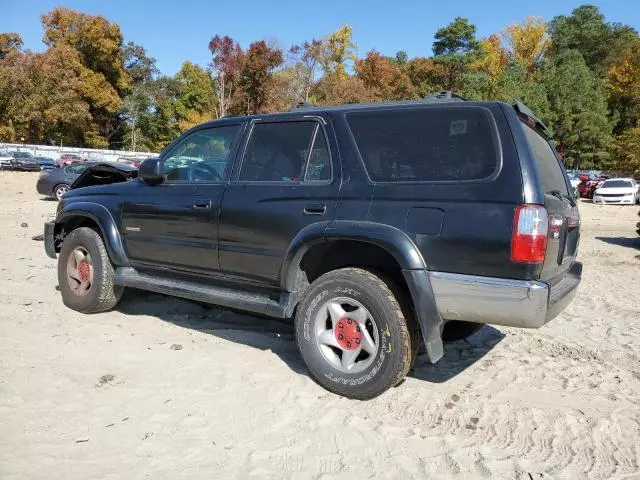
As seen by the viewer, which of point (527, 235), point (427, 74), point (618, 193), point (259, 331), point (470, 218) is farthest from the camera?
point (427, 74)

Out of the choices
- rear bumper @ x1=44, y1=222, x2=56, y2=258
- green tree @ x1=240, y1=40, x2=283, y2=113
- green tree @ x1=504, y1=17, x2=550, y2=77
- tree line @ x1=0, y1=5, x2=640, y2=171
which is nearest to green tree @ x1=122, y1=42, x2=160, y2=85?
tree line @ x1=0, y1=5, x2=640, y2=171

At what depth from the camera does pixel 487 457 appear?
116 inches

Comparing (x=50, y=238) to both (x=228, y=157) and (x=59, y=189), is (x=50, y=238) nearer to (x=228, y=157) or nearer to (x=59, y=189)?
(x=228, y=157)

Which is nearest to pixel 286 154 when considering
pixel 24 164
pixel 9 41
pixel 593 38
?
pixel 24 164

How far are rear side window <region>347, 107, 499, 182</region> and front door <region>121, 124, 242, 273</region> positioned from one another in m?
1.27

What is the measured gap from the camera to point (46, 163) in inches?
1410

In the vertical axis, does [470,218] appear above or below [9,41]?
below

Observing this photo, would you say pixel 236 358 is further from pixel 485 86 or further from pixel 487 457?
pixel 485 86

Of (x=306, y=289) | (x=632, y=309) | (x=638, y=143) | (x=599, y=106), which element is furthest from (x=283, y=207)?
(x=599, y=106)

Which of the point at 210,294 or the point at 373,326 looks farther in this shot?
the point at 210,294

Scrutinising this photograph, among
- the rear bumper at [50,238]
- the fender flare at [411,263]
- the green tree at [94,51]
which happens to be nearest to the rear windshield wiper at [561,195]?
the fender flare at [411,263]

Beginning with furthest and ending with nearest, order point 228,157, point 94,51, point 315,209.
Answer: point 94,51 → point 228,157 → point 315,209

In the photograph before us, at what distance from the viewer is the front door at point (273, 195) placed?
3.79 metres

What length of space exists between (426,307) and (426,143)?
41.5 inches
